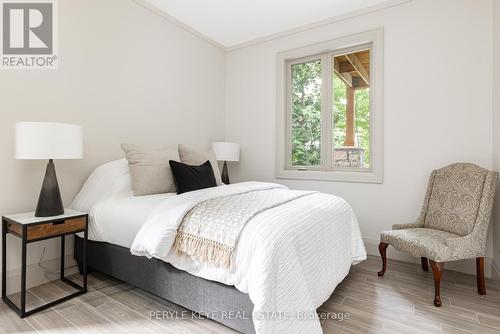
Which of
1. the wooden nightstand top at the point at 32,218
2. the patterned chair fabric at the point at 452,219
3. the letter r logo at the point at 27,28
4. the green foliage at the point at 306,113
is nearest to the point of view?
the wooden nightstand top at the point at 32,218

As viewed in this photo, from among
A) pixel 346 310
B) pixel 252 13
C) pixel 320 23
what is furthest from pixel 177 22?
pixel 346 310

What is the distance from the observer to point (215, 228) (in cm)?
150

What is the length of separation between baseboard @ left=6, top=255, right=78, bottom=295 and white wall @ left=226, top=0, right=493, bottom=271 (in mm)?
2576

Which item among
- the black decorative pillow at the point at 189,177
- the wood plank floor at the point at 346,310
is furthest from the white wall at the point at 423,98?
the black decorative pillow at the point at 189,177

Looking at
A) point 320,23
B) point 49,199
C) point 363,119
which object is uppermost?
point 320,23

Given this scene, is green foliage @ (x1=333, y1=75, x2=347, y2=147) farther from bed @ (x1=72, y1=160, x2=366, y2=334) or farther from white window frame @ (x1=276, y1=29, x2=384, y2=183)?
bed @ (x1=72, y1=160, x2=366, y2=334)

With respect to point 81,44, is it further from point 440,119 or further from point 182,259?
point 440,119

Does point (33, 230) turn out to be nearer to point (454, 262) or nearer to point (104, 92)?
point (104, 92)

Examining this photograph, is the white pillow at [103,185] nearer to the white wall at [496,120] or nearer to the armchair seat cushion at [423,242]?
the armchair seat cushion at [423,242]

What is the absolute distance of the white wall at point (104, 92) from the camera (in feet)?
6.86

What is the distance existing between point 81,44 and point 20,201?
55.3 inches

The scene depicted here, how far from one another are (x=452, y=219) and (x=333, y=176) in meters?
1.21

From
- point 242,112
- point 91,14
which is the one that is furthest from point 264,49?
point 91,14

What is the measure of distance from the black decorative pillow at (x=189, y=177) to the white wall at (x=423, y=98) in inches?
57.4
